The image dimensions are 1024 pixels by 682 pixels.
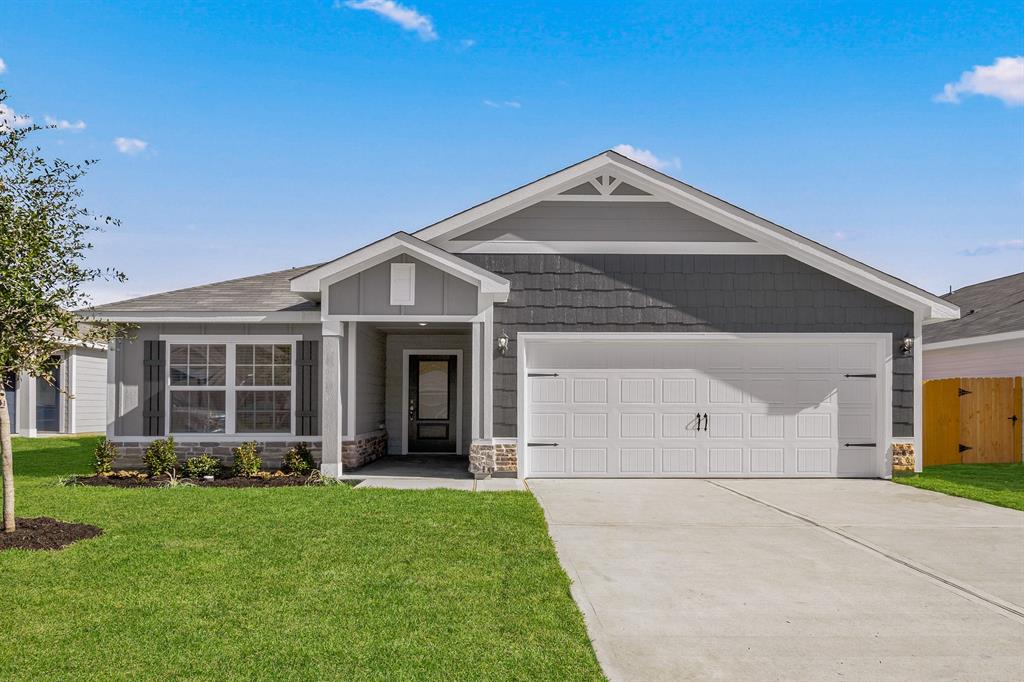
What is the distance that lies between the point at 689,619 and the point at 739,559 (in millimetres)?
1863

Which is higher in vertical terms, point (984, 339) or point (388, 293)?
point (388, 293)

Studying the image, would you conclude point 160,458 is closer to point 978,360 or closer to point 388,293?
point 388,293

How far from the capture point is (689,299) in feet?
39.0

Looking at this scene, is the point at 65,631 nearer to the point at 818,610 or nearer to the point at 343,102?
the point at 818,610

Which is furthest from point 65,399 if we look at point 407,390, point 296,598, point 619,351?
point 296,598

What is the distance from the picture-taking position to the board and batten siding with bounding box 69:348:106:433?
20938mm

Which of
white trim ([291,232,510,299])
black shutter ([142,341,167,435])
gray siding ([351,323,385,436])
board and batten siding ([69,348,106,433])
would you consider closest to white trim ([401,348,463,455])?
gray siding ([351,323,385,436])

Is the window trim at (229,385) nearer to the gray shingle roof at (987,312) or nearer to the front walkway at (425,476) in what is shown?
the front walkway at (425,476)

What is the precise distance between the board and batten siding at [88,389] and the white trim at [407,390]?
1087cm

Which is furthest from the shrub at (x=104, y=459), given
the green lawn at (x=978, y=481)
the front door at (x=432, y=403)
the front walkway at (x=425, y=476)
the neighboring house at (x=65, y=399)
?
the green lawn at (x=978, y=481)

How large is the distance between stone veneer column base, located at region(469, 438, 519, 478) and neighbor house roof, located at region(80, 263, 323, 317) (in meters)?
3.60

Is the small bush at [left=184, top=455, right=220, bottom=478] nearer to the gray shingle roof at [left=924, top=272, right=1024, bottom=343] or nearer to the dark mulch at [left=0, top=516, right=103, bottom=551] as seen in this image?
the dark mulch at [left=0, top=516, right=103, bottom=551]

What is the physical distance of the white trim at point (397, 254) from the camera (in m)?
11.0

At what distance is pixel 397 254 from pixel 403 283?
0.45 m
